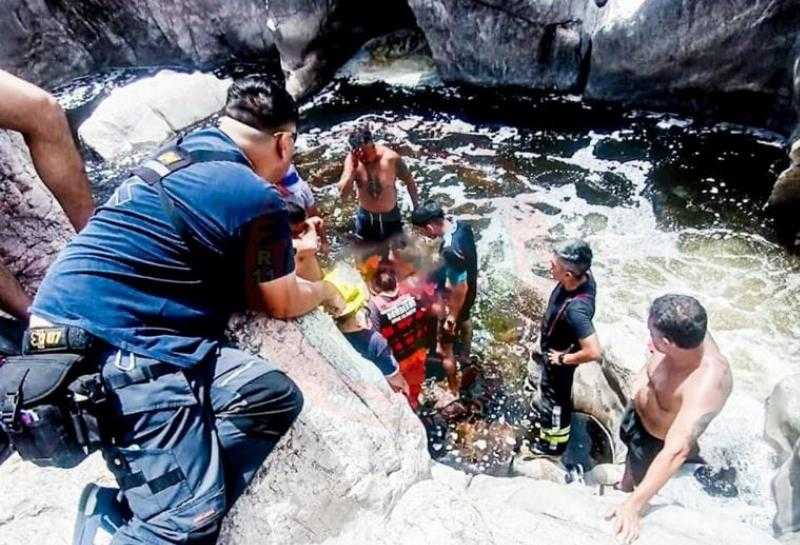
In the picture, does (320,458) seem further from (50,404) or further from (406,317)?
(406,317)

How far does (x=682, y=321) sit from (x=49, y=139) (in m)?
3.41

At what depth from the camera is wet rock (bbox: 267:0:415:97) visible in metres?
12.3

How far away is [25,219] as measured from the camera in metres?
3.51

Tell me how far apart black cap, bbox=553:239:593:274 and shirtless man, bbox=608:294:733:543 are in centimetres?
78

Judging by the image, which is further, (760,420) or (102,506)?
(760,420)

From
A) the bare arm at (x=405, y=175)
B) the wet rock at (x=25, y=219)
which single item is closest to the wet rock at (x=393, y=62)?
the bare arm at (x=405, y=175)

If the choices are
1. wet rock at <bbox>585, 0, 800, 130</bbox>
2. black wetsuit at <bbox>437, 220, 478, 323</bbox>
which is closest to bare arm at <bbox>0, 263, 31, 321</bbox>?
black wetsuit at <bbox>437, 220, 478, 323</bbox>

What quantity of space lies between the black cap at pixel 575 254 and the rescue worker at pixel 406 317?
1.24m

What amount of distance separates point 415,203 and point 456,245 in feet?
7.45

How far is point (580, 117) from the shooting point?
10508 millimetres

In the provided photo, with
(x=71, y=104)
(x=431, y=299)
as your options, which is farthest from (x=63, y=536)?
(x=71, y=104)

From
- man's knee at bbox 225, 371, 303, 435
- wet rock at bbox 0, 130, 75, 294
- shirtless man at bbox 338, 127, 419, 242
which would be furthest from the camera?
shirtless man at bbox 338, 127, 419, 242

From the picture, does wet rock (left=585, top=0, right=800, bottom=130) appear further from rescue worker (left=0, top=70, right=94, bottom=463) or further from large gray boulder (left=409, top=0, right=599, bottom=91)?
rescue worker (left=0, top=70, right=94, bottom=463)

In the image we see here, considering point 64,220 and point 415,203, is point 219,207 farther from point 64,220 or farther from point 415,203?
point 415,203
